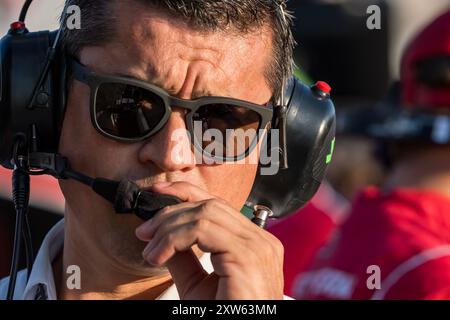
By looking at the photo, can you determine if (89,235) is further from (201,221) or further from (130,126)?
(201,221)

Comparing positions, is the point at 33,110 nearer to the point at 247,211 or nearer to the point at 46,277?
the point at 46,277

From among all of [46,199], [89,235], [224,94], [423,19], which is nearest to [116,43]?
[224,94]

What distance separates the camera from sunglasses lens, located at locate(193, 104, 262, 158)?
8.41 ft

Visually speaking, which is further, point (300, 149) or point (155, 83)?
point (300, 149)

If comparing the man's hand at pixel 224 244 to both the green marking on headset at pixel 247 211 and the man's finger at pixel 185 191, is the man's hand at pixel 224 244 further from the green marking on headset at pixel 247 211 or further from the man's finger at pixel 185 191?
the green marking on headset at pixel 247 211

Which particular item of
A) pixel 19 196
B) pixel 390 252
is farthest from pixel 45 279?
pixel 390 252

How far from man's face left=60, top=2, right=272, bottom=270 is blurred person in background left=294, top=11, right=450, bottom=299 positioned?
4.69 feet

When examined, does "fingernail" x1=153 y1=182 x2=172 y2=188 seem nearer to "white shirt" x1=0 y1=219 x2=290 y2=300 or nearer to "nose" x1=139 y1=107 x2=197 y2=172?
"nose" x1=139 y1=107 x2=197 y2=172

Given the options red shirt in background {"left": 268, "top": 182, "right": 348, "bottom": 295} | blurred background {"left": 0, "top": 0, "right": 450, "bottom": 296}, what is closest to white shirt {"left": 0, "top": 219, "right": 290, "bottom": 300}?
red shirt in background {"left": 268, "top": 182, "right": 348, "bottom": 295}

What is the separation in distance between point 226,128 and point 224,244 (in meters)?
0.47

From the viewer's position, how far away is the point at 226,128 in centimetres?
261

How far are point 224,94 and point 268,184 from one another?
1.34 ft

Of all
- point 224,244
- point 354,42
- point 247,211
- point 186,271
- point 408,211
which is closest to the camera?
point 224,244

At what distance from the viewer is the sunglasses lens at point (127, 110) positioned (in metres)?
2.53
